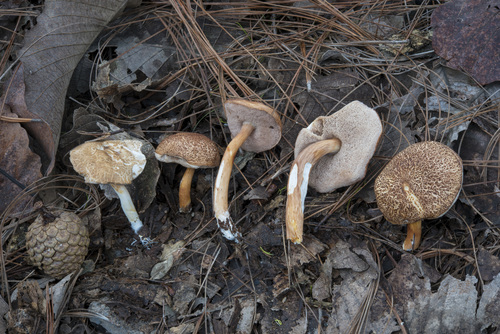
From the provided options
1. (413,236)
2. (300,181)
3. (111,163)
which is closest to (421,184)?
(413,236)

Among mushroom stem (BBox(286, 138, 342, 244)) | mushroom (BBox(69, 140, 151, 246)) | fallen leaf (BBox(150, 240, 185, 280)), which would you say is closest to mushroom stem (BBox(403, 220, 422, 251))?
mushroom stem (BBox(286, 138, 342, 244))

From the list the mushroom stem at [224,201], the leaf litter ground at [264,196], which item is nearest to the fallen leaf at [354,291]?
the leaf litter ground at [264,196]

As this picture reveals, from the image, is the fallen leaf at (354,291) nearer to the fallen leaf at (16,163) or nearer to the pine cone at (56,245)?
the pine cone at (56,245)

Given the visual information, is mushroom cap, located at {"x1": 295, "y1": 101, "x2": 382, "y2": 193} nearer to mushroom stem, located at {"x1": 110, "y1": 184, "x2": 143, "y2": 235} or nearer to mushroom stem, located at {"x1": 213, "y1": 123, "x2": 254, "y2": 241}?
mushroom stem, located at {"x1": 213, "y1": 123, "x2": 254, "y2": 241}

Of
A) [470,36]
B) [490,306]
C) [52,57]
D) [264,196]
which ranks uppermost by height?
[52,57]

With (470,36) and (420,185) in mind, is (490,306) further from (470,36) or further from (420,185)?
(470,36)

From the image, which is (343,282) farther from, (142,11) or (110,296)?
(142,11)
